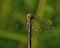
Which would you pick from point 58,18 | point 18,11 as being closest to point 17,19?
point 18,11

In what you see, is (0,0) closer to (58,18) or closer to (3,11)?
(3,11)

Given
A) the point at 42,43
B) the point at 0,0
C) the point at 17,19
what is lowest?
the point at 42,43

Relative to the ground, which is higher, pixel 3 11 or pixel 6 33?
pixel 3 11

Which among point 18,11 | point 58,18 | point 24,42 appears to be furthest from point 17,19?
point 58,18

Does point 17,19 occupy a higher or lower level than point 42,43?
higher

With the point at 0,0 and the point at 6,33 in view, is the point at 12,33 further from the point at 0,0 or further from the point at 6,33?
the point at 0,0
